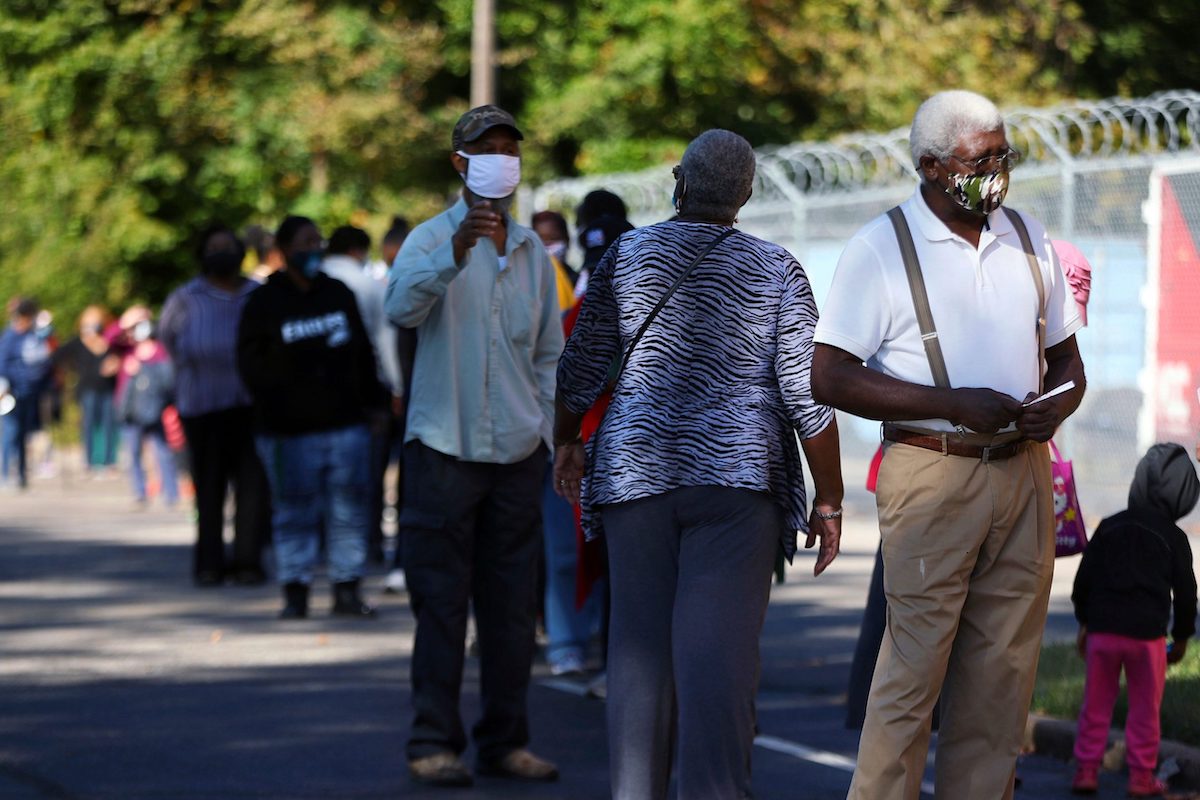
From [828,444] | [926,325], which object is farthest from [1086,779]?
[926,325]

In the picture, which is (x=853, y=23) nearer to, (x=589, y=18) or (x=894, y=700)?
(x=589, y=18)

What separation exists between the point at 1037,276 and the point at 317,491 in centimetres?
621

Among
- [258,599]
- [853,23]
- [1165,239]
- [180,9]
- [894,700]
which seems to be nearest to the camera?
[894,700]

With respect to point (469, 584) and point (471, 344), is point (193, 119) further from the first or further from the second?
point (469, 584)

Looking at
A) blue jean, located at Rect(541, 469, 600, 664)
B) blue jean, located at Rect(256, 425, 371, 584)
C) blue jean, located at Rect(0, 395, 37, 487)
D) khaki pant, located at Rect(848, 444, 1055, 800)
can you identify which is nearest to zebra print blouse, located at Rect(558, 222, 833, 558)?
khaki pant, located at Rect(848, 444, 1055, 800)

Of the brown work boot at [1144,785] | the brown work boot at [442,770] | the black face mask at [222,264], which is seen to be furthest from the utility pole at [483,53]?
the brown work boot at [1144,785]

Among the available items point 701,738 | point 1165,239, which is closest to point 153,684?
point 701,738

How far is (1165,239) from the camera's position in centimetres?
1358

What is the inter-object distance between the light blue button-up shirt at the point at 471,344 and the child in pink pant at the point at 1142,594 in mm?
1919

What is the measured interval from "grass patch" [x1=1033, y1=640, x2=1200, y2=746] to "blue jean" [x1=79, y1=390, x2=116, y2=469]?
622 inches

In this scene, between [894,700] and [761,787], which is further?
[761,787]

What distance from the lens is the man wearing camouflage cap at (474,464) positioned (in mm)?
6566

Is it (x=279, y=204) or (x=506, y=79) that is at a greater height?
(x=506, y=79)

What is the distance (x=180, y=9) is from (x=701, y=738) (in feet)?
108
